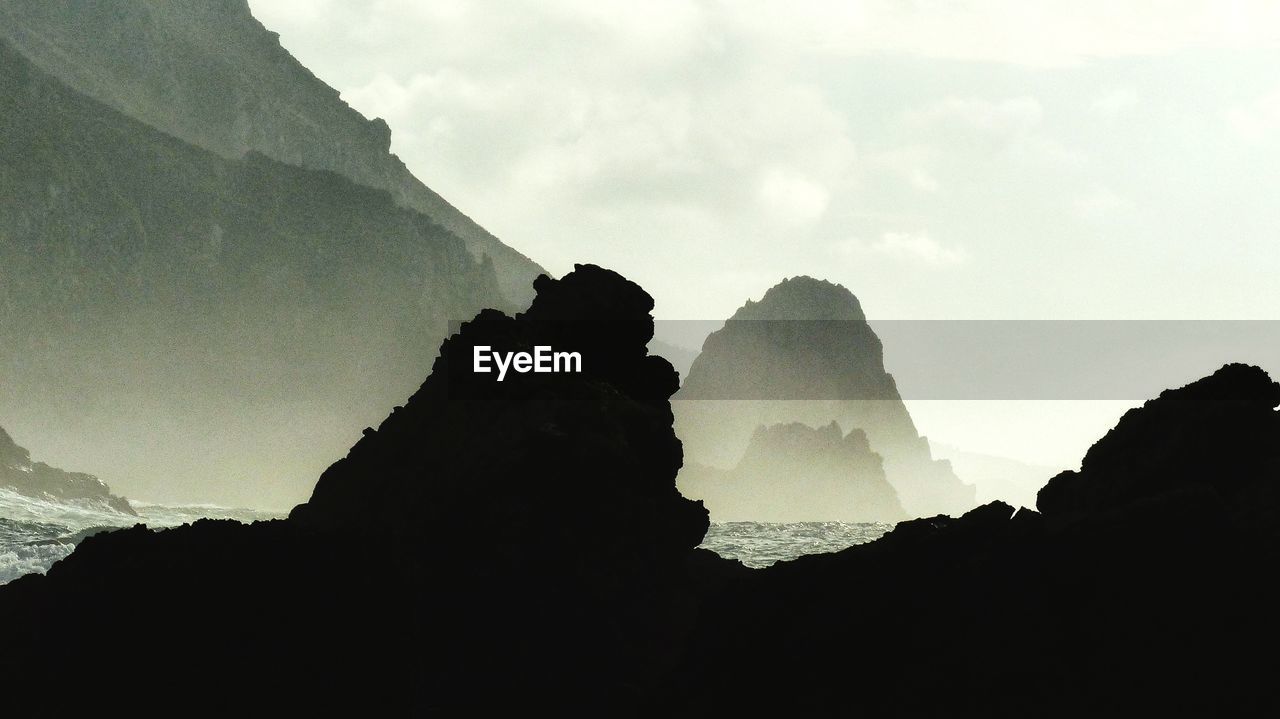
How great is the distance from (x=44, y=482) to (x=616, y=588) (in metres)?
98.5

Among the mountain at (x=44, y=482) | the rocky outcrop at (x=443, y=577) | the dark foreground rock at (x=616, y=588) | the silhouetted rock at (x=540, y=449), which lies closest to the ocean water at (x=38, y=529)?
the mountain at (x=44, y=482)

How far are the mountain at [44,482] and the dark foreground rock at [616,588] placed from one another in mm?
87910

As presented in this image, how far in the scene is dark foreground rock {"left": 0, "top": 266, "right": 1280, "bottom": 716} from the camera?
13469 mm

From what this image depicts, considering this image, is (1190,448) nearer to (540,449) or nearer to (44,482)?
(540,449)

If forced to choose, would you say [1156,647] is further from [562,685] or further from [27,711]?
[27,711]

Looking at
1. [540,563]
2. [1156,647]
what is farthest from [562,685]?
[1156,647]

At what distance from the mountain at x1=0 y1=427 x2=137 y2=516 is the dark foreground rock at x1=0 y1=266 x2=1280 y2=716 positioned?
288 ft

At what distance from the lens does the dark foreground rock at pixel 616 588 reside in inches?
530

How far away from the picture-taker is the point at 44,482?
104625 mm

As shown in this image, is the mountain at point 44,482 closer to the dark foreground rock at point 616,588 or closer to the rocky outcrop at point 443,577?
the rocky outcrop at point 443,577

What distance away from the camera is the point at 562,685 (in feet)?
69.2

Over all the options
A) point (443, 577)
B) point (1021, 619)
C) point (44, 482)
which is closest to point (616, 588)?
point (443, 577)

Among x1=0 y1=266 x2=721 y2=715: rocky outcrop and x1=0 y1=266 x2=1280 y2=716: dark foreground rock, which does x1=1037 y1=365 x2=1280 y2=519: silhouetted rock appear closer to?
x1=0 y1=266 x2=1280 y2=716: dark foreground rock

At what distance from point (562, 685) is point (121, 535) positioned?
9.16 meters
